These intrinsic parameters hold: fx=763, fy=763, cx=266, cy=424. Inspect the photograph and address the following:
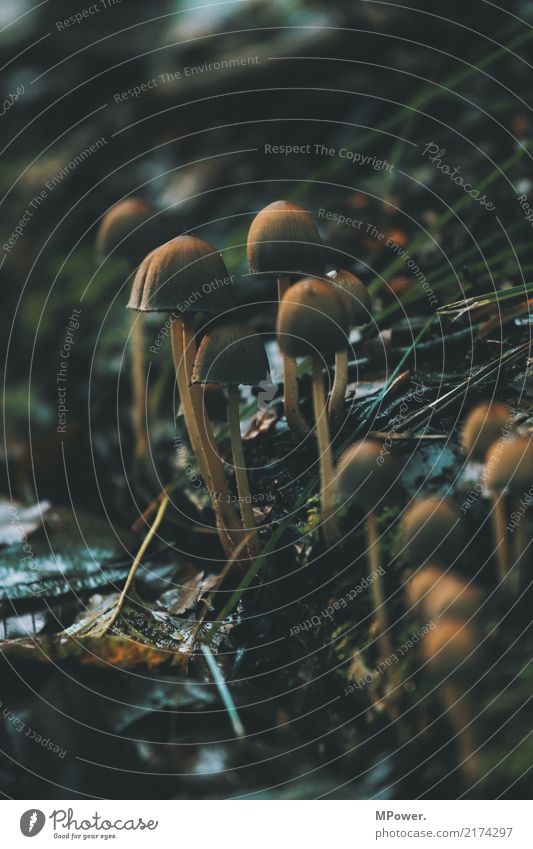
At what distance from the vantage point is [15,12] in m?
2.96

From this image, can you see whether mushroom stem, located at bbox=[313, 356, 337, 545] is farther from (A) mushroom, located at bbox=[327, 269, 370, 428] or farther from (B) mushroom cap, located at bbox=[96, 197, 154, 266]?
(B) mushroom cap, located at bbox=[96, 197, 154, 266]

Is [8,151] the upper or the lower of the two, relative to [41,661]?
upper

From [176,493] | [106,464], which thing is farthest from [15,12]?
[176,493]

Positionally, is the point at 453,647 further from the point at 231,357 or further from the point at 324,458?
the point at 231,357

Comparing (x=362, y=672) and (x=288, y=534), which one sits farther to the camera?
(x=288, y=534)

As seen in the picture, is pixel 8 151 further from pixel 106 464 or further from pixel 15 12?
pixel 106 464

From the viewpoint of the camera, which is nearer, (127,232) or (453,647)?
(453,647)

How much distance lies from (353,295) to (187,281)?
37 centimetres

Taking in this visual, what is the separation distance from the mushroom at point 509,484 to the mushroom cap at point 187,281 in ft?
2.03

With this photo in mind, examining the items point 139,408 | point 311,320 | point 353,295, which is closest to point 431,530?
point 311,320

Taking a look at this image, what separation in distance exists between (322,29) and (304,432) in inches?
83.2

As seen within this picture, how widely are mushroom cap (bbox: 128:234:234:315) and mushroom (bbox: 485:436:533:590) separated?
0.62 metres

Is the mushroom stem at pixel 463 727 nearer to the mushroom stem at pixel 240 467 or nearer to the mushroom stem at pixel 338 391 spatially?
the mushroom stem at pixel 240 467

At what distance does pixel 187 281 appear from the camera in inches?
59.9
